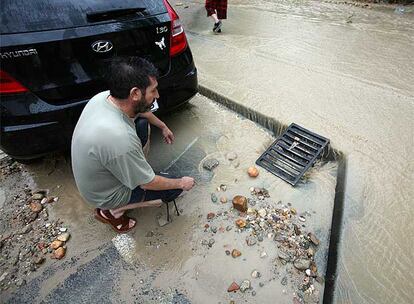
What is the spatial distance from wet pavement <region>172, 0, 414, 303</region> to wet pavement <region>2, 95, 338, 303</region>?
0.24 metres

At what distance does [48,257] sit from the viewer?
1.91m

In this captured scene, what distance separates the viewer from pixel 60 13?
1.78 metres

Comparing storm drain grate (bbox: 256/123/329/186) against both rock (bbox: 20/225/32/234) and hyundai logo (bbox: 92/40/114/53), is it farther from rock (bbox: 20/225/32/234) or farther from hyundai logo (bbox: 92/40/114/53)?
rock (bbox: 20/225/32/234)

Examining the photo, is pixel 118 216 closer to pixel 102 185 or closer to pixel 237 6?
pixel 102 185

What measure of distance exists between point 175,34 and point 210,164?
1.09 meters

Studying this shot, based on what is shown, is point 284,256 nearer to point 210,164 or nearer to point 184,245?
point 184,245

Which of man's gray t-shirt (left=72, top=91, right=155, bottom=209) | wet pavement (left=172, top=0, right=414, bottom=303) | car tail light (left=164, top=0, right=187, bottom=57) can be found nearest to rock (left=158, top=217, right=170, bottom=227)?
man's gray t-shirt (left=72, top=91, right=155, bottom=209)

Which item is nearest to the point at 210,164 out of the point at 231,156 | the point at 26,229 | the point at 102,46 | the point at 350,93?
the point at 231,156

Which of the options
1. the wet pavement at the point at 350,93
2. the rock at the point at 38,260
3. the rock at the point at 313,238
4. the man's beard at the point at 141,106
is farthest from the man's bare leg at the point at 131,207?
the wet pavement at the point at 350,93

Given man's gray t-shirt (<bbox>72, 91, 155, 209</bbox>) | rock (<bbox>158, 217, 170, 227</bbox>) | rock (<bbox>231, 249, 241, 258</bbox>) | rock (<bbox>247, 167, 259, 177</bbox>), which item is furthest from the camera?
rock (<bbox>247, 167, 259, 177</bbox>)

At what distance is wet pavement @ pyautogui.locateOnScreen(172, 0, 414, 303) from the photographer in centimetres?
185

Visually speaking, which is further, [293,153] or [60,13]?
[293,153]

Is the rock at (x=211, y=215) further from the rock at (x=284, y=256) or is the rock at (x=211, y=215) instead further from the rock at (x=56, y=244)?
the rock at (x=56, y=244)

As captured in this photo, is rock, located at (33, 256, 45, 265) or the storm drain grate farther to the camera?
the storm drain grate
